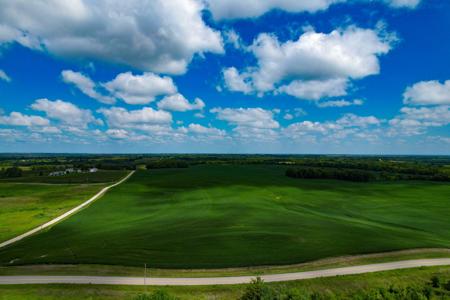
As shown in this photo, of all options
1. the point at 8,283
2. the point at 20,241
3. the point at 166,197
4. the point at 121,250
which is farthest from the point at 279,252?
the point at 166,197

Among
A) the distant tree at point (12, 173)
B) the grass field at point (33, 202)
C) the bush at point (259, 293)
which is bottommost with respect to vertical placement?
the grass field at point (33, 202)

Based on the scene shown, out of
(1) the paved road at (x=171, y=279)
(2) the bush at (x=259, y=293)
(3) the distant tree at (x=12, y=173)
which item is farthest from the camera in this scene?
(3) the distant tree at (x=12, y=173)

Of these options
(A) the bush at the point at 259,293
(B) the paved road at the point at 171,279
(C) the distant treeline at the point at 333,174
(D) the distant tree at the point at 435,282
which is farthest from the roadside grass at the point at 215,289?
(C) the distant treeline at the point at 333,174

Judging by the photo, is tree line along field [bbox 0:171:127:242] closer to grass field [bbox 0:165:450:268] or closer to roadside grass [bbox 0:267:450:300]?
grass field [bbox 0:165:450:268]

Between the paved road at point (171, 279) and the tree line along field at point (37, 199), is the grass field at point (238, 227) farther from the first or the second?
the tree line along field at point (37, 199)

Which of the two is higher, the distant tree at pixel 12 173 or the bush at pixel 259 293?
the distant tree at pixel 12 173

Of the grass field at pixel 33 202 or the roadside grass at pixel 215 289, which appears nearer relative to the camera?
the roadside grass at pixel 215 289

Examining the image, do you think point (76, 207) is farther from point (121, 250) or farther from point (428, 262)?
point (428, 262)

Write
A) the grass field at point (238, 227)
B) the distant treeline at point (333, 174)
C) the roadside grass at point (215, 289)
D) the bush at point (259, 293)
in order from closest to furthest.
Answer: the bush at point (259, 293) < the roadside grass at point (215, 289) < the grass field at point (238, 227) < the distant treeline at point (333, 174)
